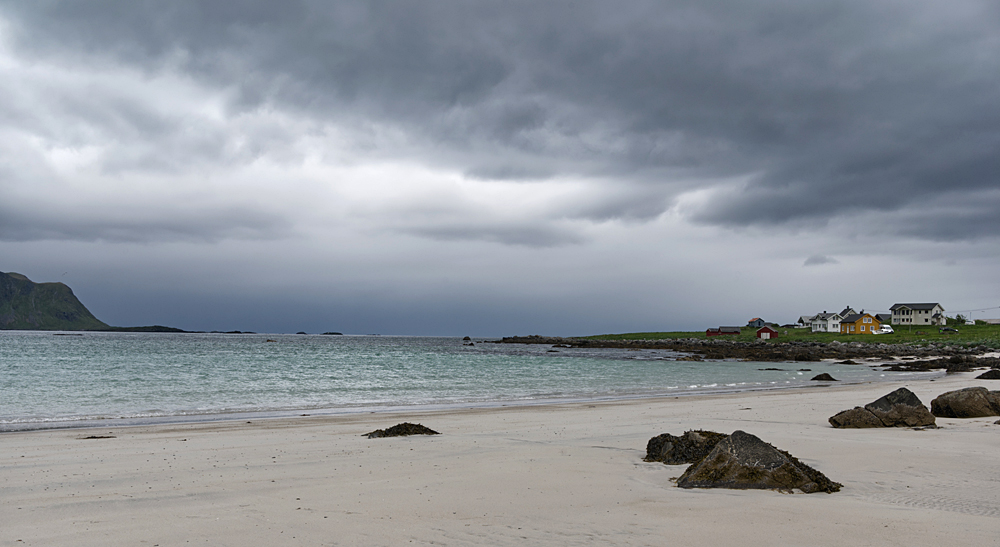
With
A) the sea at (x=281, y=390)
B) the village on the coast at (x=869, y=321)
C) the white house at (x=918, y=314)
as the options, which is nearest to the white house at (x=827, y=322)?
the village on the coast at (x=869, y=321)

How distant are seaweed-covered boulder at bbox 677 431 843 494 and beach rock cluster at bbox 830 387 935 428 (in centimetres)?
718

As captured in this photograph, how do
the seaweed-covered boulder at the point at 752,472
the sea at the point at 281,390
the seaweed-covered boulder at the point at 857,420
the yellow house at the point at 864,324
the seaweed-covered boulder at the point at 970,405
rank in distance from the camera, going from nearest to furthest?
the seaweed-covered boulder at the point at 752,472, the seaweed-covered boulder at the point at 857,420, the seaweed-covered boulder at the point at 970,405, the sea at the point at 281,390, the yellow house at the point at 864,324

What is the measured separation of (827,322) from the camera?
126812mm

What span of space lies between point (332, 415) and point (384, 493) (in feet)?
43.9

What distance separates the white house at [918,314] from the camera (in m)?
121

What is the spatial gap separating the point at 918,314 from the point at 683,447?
14300 cm

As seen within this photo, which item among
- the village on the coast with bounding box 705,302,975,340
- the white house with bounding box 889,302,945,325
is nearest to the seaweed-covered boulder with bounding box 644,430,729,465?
the village on the coast with bounding box 705,302,975,340

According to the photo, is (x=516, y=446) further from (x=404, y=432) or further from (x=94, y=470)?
(x=94, y=470)

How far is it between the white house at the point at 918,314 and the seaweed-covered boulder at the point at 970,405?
5122 inches

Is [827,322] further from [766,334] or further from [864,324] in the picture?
[766,334]

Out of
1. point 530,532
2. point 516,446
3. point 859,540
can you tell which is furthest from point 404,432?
point 859,540

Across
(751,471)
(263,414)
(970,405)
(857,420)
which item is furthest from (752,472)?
(263,414)

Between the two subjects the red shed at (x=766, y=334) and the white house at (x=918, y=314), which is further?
the white house at (x=918, y=314)

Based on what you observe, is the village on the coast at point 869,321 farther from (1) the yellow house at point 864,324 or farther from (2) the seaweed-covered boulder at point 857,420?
(2) the seaweed-covered boulder at point 857,420
